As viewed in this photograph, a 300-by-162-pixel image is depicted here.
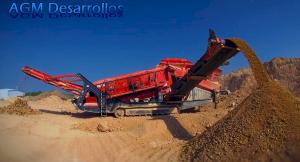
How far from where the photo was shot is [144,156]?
785 centimetres

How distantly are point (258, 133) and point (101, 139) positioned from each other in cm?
479

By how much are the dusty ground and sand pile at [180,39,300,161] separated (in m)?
0.85

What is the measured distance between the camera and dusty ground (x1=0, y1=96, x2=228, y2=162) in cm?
794

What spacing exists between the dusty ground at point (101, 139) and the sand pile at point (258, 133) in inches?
33.6

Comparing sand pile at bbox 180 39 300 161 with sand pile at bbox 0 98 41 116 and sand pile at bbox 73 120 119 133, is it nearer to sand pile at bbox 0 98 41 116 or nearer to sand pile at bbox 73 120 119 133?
sand pile at bbox 73 120 119 133

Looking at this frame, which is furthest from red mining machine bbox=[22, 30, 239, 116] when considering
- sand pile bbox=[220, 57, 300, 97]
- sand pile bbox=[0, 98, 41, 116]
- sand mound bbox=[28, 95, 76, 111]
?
sand pile bbox=[220, 57, 300, 97]

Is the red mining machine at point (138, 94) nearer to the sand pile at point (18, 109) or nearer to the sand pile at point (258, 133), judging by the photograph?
the sand pile at point (18, 109)

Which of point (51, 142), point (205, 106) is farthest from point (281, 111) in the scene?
point (205, 106)

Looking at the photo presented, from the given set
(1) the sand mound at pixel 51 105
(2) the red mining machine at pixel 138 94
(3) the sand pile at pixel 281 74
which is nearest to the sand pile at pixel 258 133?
(2) the red mining machine at pixel 138 94

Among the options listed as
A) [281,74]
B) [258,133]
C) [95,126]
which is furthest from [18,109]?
[281,74]

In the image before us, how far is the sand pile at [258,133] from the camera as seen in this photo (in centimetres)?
605

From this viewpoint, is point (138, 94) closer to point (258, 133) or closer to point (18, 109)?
point (18, 109)

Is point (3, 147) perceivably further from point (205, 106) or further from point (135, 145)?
point (205, 106)

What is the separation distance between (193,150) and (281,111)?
1.89 m
